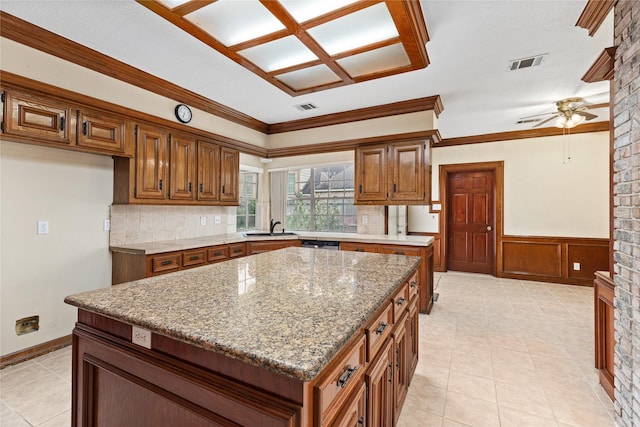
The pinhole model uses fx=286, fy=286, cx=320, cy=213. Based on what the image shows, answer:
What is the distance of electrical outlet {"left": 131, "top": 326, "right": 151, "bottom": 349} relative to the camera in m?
0.96

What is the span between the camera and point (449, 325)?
10.4ft

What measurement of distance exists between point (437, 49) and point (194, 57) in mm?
2179

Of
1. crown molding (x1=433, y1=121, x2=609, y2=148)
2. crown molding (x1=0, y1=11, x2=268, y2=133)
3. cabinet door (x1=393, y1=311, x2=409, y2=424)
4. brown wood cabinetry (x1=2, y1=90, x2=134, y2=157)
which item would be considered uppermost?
crown molding (x1=433, y1=121, x2=609, y2=148)

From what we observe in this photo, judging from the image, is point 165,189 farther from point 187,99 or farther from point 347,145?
→ point 347,145

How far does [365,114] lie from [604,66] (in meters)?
2.48

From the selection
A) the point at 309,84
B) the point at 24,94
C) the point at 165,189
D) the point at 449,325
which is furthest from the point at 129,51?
the point at 449,325

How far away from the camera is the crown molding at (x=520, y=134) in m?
4.59

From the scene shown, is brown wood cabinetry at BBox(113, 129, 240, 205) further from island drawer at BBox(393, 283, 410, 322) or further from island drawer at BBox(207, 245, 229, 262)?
island drawer at BBox(393, 283, 410, 322)

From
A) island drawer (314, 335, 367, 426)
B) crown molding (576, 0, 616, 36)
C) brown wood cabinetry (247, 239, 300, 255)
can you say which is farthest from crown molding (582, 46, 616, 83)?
brown wood cabinetry (247, 239, 300, 255)

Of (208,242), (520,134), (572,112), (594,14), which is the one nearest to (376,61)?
(594,14)

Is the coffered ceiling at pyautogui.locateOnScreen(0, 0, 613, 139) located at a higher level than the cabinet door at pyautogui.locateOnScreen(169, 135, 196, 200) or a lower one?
higher

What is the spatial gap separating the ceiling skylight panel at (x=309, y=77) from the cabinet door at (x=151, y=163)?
1550 millimetres

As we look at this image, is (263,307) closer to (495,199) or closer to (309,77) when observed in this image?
(309,77)

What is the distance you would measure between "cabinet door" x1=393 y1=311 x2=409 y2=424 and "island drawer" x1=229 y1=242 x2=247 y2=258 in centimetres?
239
